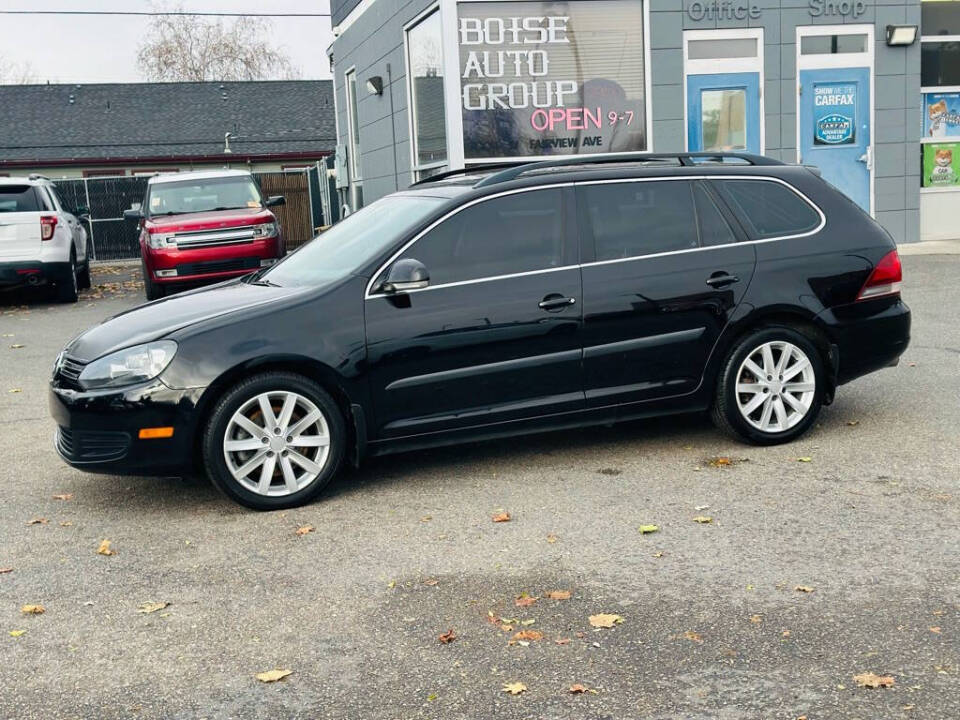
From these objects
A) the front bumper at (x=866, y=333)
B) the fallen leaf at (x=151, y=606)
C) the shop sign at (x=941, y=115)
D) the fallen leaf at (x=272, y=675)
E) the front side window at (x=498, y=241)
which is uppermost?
the shop sign at (x=941, y=115)

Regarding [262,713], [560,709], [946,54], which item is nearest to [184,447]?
[262,713]

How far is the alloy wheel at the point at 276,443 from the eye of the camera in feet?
19.6

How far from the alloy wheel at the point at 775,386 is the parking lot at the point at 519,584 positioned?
0.20m

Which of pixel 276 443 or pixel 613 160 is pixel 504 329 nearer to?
pixel 276 443

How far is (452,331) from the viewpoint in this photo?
6.28 metres

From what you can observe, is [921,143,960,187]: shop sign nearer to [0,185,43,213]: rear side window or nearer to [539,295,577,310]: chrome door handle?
[0,185,43,213]: rear side window

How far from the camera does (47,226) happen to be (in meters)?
16.6

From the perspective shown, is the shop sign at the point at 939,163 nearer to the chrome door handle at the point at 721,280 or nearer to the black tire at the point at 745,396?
the black tire at the point at 745,396

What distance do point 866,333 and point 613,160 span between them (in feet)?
5.95

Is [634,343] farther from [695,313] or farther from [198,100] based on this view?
[198,100]

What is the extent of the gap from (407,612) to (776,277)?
11.0ft

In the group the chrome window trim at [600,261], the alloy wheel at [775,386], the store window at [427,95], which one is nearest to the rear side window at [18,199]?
the store window at [427,95]

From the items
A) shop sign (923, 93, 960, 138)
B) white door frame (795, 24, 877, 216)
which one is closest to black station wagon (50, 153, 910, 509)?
white door frame (795, 24, 877, 216)

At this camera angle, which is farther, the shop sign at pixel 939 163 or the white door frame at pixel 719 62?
the shop sign at pixel 939 163
